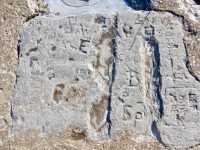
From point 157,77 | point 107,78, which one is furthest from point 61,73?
point 157,77

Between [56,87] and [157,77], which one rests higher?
[157,77]

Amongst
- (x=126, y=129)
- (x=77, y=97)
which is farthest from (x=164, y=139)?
(x=77, y=97)

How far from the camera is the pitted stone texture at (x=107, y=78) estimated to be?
176cm

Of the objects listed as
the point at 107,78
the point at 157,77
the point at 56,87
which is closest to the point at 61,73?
the point at 56,87

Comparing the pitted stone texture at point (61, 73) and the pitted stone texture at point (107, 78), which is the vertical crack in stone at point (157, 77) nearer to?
the pitted stone texture at point (107, 78)

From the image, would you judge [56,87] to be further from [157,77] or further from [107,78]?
[157,77]

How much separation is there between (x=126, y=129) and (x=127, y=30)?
63cm

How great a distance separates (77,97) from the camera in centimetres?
183

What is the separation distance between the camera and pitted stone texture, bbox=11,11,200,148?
176cm

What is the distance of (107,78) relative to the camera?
1843 mm

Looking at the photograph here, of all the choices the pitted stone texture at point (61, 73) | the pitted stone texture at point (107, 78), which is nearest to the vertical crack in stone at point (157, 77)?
the pitted stone texture at point (107, 78)

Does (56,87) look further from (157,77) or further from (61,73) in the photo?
(157,77)

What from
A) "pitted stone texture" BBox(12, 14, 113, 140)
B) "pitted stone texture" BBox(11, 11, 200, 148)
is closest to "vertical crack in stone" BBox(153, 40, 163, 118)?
"pitted stone texture" BBox(11, 11, 200, 148)

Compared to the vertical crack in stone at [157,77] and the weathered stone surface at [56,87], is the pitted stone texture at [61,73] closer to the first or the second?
the weathered stone surface at [56,87]
